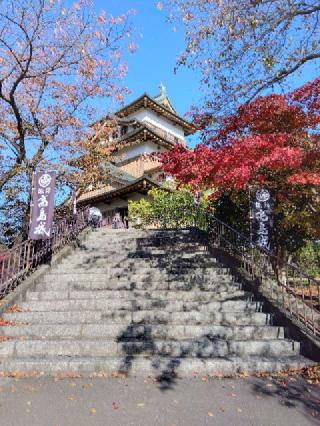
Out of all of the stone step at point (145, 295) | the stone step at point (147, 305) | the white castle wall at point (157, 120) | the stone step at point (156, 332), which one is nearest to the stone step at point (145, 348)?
the stone step at point (156, 332)

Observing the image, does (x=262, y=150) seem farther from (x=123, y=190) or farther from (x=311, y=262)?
(x=123, y=190)

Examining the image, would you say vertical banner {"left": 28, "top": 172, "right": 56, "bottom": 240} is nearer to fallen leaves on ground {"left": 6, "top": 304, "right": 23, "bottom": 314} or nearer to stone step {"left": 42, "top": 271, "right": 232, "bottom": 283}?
stone step {"left": 42, "top": 271, "right": 232, "bottom": 283}

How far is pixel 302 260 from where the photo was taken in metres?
21.4

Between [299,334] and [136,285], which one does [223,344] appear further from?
[136,285]

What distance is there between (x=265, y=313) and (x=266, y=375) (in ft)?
5.67

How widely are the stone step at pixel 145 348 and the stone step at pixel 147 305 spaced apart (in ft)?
4.23

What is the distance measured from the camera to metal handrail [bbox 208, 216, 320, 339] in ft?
22.6

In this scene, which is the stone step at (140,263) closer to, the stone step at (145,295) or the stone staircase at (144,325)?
the stone staircase at (144,325)

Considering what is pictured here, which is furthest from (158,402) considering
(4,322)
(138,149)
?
(138,149)

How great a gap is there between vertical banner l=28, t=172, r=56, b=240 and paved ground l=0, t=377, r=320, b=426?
472cm

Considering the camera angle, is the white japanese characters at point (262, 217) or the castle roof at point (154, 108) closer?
the white japanese characters at point (262, 217)

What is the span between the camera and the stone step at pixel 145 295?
8.15 metres

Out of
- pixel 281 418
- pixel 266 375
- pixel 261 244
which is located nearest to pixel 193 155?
pixel 261 244

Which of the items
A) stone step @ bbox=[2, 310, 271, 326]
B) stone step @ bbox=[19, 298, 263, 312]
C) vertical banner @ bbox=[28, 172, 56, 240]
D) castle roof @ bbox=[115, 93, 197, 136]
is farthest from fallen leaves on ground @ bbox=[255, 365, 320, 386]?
castle roof @ bbox=[115, 93, 197, 136]
